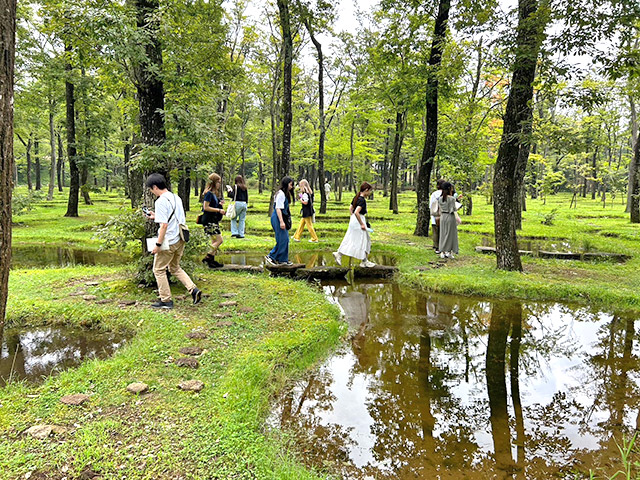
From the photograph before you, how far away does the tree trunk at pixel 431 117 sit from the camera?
36.6ft

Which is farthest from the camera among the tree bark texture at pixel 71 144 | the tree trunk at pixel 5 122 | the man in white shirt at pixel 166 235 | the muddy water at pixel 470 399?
the tree bark texture at pixel 71 144

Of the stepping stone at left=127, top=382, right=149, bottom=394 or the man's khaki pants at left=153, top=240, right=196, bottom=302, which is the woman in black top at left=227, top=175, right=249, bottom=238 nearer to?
the man's khaki pants at left=153, top=240, right=196, bottom=302

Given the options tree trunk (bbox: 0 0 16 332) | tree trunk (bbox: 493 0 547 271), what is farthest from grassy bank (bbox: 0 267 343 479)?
tree trunk (bbox: 493 0 547 271)

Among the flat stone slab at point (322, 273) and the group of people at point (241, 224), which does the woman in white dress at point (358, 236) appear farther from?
the flat stone slab at point (322, 273)

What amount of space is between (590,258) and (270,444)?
1009 centimetres

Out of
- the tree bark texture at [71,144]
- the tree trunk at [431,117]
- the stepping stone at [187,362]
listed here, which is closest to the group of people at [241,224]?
the stepping stone at [187,362]

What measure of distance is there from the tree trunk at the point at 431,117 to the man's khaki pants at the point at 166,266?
27.8 ft

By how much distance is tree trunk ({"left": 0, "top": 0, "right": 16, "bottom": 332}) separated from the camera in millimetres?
2539

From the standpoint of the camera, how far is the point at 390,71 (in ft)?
59.7

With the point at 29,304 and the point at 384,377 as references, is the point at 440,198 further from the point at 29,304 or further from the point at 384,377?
the point at 29,304

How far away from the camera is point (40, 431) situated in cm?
277

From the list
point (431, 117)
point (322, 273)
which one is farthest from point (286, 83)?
point (322, 273)

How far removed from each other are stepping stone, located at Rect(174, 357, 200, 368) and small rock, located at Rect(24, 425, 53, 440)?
123cm

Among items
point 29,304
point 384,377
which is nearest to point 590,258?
point 384,377
